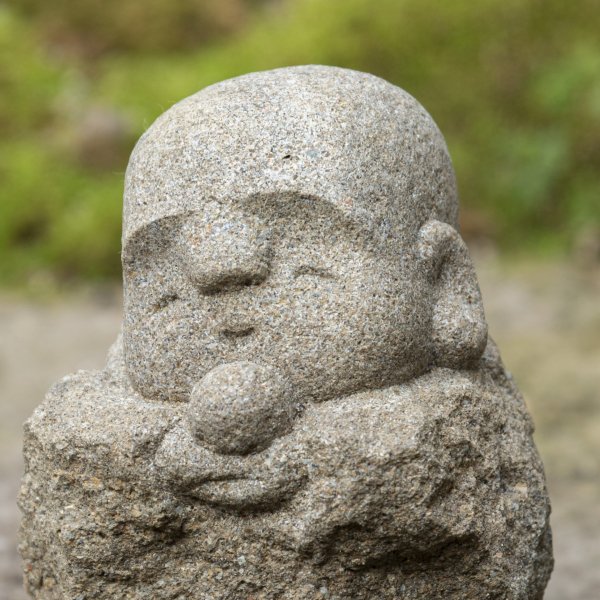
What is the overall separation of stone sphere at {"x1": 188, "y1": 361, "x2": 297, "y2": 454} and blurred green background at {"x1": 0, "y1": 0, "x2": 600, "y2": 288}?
5774 mm

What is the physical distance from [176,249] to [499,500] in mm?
1171

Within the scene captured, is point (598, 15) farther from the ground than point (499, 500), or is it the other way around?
point (598, 15)

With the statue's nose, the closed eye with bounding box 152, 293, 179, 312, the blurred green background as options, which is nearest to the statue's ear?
the statue's nose

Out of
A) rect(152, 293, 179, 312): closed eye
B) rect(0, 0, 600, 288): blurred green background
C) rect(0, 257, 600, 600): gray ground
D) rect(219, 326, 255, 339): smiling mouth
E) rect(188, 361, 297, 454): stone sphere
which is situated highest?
rect(0, 0, 600, 288): blurred green background

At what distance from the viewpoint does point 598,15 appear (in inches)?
352

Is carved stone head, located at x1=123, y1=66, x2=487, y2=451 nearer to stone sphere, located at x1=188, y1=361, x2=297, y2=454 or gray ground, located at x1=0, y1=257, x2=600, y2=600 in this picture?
stone sphere, located at x1=188, y1=361, x2=297, y2=454

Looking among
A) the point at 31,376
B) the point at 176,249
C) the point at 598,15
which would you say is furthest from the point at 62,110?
the point at 176,249

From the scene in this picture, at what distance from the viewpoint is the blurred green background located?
27.9 ft

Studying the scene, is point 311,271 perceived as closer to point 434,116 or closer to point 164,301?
point 164,301

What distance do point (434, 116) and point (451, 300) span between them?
6.59m

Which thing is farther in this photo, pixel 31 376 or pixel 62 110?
pixel 62 110

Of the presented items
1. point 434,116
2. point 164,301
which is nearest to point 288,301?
point 164,301

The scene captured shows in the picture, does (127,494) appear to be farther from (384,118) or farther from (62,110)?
(62,110)

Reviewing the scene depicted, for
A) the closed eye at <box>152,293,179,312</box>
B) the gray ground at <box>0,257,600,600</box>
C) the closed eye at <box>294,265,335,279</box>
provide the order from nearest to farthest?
the closed eye at <box>294,265,335,279</box> → the closed eye at <box>152,293,179,312</box> → the gray ground at <box>0,257,600,600</box>
